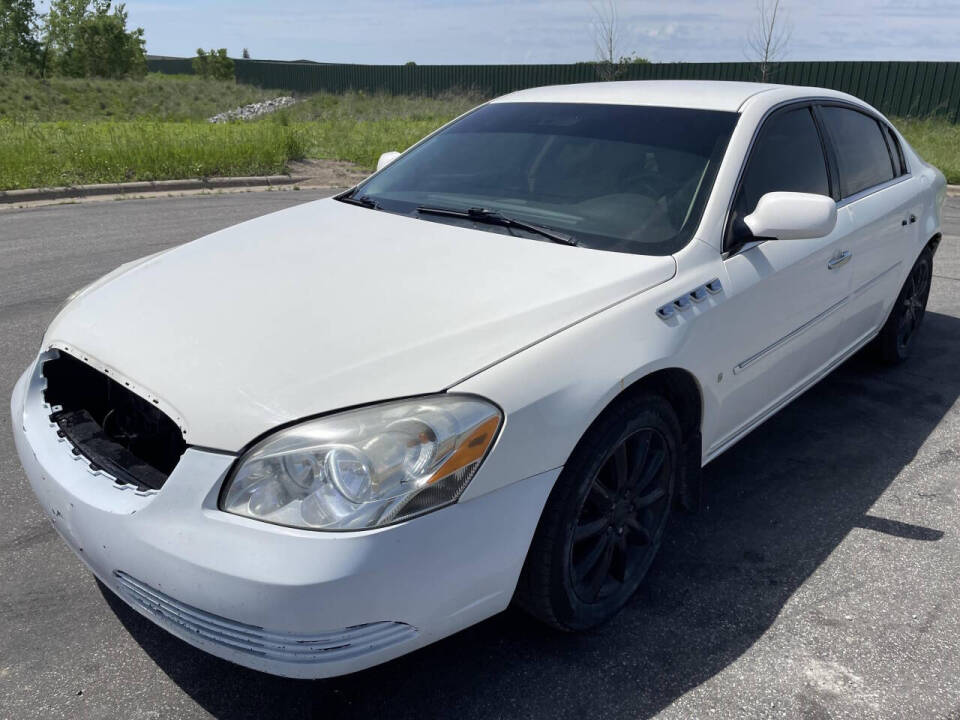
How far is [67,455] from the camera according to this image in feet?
7.50

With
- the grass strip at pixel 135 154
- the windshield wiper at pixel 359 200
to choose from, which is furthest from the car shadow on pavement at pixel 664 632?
the grass strip at pixel 135 154

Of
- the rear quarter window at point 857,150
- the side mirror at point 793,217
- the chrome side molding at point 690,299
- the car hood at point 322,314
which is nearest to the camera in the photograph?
the car hood at point 322,314

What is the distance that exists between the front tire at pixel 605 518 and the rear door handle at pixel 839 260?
1.30 meters

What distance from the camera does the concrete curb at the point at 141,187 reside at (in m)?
10.2

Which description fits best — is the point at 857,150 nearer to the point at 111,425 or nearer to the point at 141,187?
the point at 111,425

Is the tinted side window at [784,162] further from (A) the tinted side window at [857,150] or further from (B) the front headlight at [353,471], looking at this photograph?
(B) the front headlight at [353,471]

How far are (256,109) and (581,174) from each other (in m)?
39.7

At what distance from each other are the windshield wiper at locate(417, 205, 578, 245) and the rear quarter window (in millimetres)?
1698

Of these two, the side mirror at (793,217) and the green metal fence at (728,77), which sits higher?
the green metal fence at (728,77)

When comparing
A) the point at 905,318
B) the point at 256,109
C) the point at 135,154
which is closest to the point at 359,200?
the point at 905,318

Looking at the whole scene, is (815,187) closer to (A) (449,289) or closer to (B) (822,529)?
(B) (822,529)

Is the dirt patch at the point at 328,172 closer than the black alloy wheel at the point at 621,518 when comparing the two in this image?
No

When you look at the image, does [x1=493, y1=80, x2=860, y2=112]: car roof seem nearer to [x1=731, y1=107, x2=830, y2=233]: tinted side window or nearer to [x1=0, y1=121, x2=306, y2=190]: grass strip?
[x1=731, y1=107, x2=830, y2=233]: tinted side window

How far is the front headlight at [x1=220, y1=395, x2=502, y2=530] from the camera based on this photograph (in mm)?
1868
